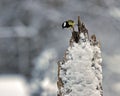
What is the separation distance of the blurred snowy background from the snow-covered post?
4.76 meters

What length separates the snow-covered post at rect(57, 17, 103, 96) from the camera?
12.5 ft

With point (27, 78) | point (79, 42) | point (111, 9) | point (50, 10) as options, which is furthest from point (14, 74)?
point (79, 42)

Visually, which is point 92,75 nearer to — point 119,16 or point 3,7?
point 119,16

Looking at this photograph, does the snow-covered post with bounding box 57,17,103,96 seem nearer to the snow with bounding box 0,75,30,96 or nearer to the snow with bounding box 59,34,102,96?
the snow with bounding box 59,34,102,96

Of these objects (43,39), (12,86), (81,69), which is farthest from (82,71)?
(43,39)

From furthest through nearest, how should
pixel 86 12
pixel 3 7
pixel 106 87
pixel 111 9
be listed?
pixel 3 7 → pixel 86 12 → pixel 111 9 → pixel 106 87

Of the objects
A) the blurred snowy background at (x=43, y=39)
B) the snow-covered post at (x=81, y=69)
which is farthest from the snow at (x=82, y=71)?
the blurred snowy background at (x=43, y=39)

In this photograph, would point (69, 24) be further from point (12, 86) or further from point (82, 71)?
point (12, 86)

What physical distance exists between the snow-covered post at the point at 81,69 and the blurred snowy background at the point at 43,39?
188 inches

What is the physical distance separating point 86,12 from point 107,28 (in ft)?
1.54

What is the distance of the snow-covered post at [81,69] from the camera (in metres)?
3.81

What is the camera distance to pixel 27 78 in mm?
12609

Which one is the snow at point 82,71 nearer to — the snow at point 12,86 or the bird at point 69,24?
the bird at point 69,24

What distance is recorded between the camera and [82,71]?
12.5 feet
